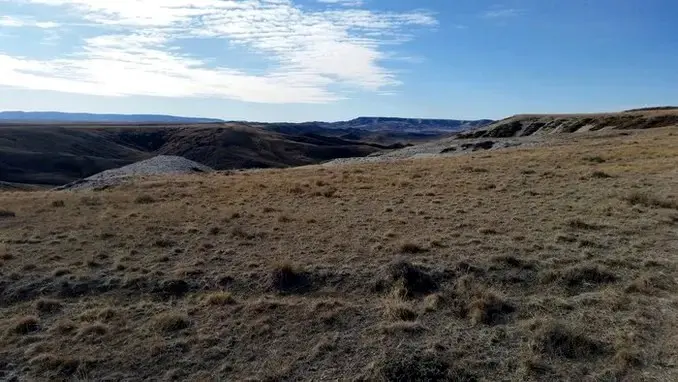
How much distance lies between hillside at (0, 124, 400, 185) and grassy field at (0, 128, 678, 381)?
3237 inches

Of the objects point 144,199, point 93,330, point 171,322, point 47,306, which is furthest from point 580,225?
point 144,199

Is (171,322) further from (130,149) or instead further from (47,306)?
(130,149)

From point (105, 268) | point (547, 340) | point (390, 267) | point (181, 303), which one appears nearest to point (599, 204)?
point (390, 267)

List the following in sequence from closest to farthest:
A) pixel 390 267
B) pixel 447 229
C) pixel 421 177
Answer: pixel 390 267 → pixel 447 229 → pixel 421 177

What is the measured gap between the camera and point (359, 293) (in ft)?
35.0

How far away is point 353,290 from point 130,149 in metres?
137

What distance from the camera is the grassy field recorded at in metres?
7.86

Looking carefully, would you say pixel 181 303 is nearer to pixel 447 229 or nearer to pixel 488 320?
pixel 488 320

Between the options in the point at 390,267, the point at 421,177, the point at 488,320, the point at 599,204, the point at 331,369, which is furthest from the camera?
the point at 421,177

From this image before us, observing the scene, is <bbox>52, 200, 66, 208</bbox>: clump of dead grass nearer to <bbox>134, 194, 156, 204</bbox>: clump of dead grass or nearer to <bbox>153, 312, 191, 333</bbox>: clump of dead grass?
<bbox>134, 194, 156, 204</bbox>: clump of dead grass

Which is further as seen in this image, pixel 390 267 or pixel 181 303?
pixel 390 267

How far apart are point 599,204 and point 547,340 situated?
1135 centimetres

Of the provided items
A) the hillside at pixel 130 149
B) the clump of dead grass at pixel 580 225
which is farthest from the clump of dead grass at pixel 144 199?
the hillside at pixel 130 149

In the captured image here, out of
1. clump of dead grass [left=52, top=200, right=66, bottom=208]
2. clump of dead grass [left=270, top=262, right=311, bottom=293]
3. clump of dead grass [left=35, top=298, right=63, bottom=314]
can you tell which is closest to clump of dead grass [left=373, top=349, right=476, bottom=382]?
clump of dead grass [left=270, top=262, right=311, bottom=293]
